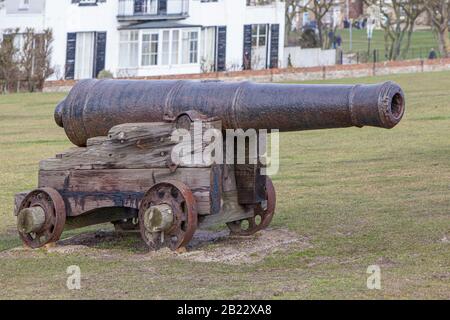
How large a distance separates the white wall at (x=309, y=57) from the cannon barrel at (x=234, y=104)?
46.6 meters

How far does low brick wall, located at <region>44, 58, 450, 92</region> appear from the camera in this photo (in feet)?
137

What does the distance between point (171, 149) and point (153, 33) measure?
41.3 meters

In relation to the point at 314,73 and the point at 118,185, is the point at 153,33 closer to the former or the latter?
the point at 314,73

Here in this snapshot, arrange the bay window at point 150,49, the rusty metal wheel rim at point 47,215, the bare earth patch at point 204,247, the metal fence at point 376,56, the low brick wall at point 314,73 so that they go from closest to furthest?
the bare earth patch at point 204,247 < the rusty metal wheel rim at point 47,215 < the low brick wall at point 314,73 < the bay window at point 150,49 < the metal fence at point 376,56

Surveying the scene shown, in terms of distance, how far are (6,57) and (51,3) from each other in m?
7.38

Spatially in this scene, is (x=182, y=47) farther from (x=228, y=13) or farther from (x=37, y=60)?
(x=37, y=60)

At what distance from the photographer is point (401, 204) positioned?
13.6 metres

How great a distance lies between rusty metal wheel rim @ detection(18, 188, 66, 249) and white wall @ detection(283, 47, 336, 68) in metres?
46.9

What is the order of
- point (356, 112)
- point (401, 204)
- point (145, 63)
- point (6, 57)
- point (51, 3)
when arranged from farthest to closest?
1. point (145, 63)
2. point (51, 3)
3. point (6, 57)
4. point (401, 204)
5. point (356, 112)

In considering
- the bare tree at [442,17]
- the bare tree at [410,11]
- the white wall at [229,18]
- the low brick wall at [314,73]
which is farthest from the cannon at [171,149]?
the bare tree at [410,11]

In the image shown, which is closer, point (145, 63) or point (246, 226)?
point (246, 226)

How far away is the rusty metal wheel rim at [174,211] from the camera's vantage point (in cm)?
1043

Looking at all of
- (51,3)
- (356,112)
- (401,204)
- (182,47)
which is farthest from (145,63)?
(356,112)

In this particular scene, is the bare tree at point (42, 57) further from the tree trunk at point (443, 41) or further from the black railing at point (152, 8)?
the tree trunk at point (443, 41)
